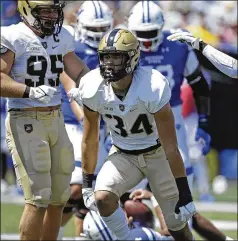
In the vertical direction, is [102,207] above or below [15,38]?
below

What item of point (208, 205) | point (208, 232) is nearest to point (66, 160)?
point (208, 232)

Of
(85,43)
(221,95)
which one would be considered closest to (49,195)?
(85,43)

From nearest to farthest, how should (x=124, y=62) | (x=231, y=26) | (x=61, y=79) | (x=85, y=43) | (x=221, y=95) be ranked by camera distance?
(x=124, y=62), (x=61, y=79), (x=85, y=43), (x=221, y=95), (x=231, y=26)

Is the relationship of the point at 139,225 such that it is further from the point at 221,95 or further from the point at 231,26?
the point at 231,26

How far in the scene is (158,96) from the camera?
5777 millimetres

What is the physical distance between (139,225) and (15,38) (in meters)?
1.66

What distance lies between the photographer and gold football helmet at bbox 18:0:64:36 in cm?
620

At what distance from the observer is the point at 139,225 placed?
22.8 ft

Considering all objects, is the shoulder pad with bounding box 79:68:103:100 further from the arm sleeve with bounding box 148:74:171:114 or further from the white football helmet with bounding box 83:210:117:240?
the white football helmet with bounding box 83:210:117:240

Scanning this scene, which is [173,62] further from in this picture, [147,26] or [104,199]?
[104,199]

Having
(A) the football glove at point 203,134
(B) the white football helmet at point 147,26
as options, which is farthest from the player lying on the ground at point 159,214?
(B) the white football helmet at point 147,26

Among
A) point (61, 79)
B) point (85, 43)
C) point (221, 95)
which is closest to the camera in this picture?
point (61, 79)

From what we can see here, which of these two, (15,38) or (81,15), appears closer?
(15,38)

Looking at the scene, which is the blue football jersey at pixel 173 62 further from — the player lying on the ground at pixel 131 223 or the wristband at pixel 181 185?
the wristband at pixel 181 185
